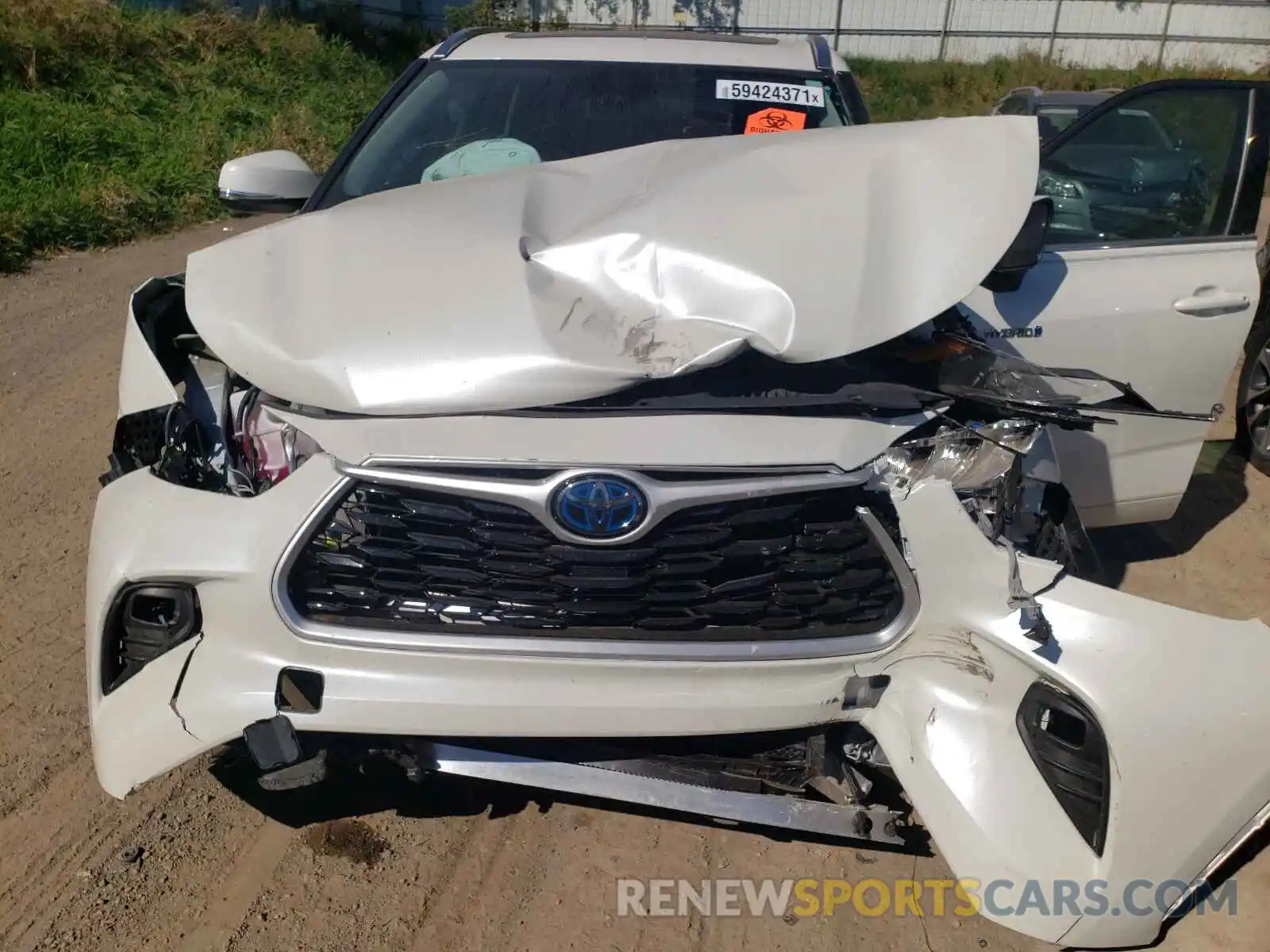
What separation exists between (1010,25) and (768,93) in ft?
85.8

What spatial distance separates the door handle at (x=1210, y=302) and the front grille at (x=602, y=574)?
1.54 m

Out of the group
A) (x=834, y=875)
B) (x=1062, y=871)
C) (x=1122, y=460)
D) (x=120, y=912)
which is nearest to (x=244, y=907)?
(x=120, y=912)

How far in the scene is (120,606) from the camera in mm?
2281

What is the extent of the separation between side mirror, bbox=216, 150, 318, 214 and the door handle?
271 centimetres

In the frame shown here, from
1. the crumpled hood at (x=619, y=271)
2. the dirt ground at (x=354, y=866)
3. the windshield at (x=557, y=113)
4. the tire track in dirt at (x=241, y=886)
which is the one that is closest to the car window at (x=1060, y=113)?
the windshield at (x=557, y=113)

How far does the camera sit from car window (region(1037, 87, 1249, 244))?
130 inches

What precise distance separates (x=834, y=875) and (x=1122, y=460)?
158cm

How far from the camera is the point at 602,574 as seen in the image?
2.20 metres

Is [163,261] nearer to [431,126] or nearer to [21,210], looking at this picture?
[21,210]

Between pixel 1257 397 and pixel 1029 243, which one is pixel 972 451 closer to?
pixel 1029 243

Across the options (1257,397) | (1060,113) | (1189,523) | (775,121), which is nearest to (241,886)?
(775,121)

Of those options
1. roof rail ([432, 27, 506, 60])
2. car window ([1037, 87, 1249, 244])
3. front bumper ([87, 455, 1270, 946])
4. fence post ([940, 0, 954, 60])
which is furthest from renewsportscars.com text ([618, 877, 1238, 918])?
fence post ([940, 0, 954, 60])

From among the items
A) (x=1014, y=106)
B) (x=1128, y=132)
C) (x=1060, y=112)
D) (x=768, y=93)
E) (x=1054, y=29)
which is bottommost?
(x=1054, y=29)

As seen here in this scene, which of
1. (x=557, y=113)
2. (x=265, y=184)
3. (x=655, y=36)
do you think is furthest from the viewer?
(x=655, y=36)
